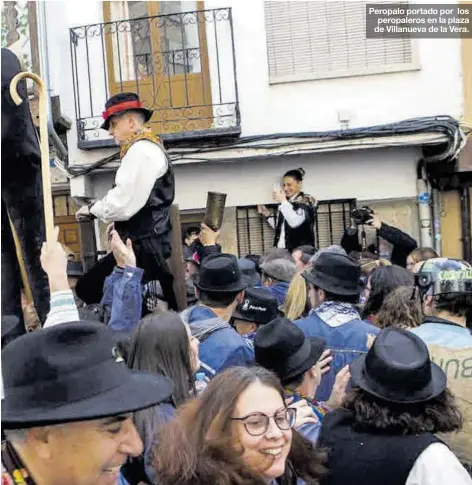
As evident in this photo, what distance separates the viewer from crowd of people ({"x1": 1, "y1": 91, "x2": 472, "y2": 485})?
1.87 meters

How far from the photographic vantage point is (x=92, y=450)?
6.19 ft

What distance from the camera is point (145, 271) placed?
4.53 meters

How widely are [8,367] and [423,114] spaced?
25.9ft

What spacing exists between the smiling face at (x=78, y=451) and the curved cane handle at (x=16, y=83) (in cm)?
120

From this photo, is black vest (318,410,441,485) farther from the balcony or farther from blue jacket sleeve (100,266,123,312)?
the balcony

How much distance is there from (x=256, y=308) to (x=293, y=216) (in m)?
3.49

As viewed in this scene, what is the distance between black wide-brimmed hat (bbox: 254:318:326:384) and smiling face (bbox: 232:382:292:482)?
88 cm

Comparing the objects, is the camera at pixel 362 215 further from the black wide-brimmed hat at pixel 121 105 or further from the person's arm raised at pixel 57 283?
the person's arm raised at pixel 57 283

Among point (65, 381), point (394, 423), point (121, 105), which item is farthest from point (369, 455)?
point (121, 105)

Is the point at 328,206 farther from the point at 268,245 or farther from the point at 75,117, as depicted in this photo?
the point at 75,117

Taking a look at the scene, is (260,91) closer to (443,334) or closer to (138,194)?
(138,194)

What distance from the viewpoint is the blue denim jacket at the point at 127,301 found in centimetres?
372

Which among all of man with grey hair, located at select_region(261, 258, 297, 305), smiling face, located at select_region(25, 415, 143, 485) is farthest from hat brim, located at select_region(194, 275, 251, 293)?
smiling face, located at select_region(25, 415, 143, 485)

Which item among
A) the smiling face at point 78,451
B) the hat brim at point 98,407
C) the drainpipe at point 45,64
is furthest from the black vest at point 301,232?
the smiling face at point 78,451
